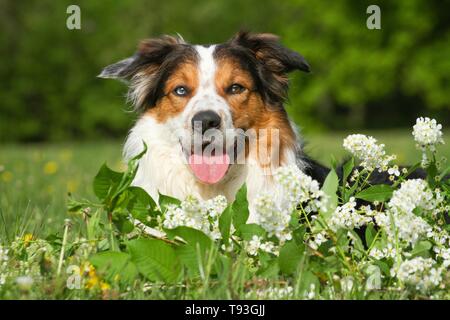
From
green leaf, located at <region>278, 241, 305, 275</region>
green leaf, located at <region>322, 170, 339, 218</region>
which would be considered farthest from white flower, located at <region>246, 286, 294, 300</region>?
green leaf, located at <region>322, 170, 339, 218</region>

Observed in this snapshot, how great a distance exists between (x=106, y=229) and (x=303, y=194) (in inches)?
39.3

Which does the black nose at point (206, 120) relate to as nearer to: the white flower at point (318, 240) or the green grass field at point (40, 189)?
the green grass field at point (40, 189)

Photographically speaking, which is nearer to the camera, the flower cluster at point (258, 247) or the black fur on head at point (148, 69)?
the flower cluster at point (258, 247)

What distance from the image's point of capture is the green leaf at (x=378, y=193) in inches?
127

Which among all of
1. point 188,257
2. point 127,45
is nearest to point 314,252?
point 188,257

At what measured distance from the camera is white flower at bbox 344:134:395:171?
10.7 feet

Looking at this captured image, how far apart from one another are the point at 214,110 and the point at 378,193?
1.13m

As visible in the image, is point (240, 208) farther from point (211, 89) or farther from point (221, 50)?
point (221, 50)

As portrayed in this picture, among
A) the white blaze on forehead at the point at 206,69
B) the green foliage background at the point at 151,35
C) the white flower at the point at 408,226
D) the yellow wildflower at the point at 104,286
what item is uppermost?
the green foliage background at the point at 151,35

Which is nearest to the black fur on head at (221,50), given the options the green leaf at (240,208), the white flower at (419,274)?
the green leaf at (240,208)

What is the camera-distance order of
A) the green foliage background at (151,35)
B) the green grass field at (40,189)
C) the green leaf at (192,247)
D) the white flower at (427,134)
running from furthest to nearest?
the green foliage background at (151,35) < the green grass field at (40,189) < the white flower at (427,134) < the green leaf at (192,247)

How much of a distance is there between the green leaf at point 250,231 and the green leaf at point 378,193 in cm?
52

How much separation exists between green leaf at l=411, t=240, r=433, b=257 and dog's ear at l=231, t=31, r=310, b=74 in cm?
165
